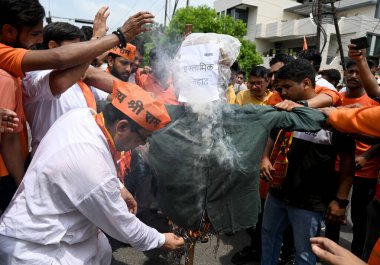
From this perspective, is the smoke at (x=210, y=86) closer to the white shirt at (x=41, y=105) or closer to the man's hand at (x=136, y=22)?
the man's hand at (x=136, y=22)

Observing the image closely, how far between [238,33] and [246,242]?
931 inches

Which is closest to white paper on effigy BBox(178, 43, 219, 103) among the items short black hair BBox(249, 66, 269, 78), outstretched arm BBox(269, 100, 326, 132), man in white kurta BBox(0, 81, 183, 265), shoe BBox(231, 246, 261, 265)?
man in white kurta BBox(0, 81, 183, 265)

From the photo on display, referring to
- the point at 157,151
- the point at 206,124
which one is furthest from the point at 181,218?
the point at 206,124

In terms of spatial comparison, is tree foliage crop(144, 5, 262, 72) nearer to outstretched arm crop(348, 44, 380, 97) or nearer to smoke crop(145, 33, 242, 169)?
outstretched arm crop(348, 44, 380, 97)

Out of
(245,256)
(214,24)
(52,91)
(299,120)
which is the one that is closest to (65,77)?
(52,91)

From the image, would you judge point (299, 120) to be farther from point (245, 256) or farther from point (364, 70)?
point (245, 256)

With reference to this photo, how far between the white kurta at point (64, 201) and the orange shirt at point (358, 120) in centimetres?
122

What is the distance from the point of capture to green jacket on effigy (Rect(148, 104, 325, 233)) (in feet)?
5.82

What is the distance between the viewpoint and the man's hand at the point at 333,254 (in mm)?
1188

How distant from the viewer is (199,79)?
5.66 ft

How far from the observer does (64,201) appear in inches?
62.8

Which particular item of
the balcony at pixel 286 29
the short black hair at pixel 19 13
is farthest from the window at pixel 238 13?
the short black hair at pixel 19 13

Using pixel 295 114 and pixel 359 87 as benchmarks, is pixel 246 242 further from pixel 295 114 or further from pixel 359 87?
pixel 295 114

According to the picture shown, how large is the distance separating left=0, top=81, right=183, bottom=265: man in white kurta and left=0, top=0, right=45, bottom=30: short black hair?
0.53 meters
